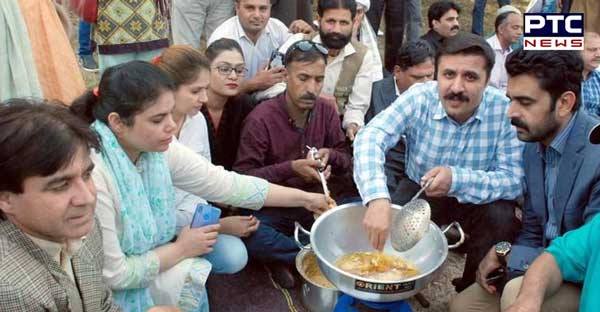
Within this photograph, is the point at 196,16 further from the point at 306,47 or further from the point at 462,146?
the point at 462,146

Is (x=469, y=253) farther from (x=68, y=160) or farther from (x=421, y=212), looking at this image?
(x=68, y=160)

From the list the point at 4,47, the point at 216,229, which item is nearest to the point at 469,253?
the point at 216,229

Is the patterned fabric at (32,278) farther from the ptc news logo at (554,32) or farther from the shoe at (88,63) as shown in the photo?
the shoe at (88,63)

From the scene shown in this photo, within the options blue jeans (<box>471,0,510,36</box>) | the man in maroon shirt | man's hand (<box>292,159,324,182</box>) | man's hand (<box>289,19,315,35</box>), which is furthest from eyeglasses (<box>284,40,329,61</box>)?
blue jeans (<box>471,0,510,36</box>)

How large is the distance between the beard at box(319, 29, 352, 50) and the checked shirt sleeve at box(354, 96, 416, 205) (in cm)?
118

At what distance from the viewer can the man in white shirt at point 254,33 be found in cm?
355

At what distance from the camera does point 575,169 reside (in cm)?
205

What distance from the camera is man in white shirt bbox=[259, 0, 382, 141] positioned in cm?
361

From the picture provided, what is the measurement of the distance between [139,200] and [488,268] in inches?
53.9

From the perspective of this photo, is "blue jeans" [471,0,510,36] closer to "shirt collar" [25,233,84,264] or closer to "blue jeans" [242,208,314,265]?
"blue jeans" [242,208,314,265]

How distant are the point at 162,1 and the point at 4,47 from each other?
119 centimetres

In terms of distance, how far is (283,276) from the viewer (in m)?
2.78

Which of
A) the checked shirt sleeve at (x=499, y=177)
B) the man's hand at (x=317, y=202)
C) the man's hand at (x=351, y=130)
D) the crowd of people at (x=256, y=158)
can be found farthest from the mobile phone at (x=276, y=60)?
the checked shirt sleeve at (x=499, y=177)

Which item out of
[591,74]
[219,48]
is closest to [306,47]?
[219,48]
